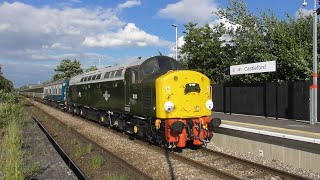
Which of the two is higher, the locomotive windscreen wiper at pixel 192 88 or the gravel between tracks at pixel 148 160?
the locomotive windscreen wiper at pixel 192 88

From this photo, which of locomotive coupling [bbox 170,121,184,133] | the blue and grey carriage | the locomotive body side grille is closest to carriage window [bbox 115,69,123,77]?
the locomotive body side grille

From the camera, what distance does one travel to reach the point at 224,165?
10445 millimetres

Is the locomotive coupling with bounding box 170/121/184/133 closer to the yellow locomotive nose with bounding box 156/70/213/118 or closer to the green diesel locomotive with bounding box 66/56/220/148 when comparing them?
the green diesel locomotive with bounding box 66/56/220/148

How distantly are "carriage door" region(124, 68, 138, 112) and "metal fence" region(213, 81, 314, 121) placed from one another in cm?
683

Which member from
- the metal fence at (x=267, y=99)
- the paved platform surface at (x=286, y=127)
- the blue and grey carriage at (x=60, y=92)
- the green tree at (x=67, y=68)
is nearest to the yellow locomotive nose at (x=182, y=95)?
the paved platform surface at (x=286, y=127)

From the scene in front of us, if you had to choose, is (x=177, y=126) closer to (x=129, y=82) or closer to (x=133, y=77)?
(x=133, y=77)

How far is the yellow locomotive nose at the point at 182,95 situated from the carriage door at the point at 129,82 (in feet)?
6.84

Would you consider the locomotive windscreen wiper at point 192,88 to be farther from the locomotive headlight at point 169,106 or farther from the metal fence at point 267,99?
the metal fence at point 267,99

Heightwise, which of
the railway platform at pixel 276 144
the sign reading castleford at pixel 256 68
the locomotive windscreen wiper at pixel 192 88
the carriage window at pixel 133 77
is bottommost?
the railway platform at pixel 276 144

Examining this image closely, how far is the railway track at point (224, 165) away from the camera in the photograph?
9.04m

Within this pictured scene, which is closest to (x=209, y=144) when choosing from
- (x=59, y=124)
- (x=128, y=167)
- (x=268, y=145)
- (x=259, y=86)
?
(x=268, y=145)

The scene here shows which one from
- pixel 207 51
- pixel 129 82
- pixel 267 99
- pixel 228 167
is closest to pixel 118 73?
pixel 129 82

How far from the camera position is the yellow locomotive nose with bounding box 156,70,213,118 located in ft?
37.7

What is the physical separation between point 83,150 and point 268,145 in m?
5.83
